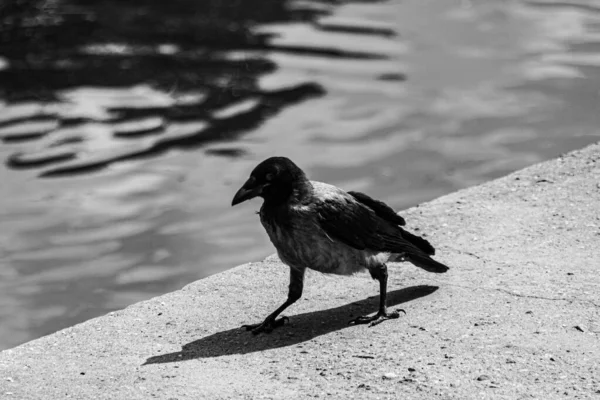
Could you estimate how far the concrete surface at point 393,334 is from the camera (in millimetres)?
5738

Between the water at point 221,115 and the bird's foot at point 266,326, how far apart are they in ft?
7.83

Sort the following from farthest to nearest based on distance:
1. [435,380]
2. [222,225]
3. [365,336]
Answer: [222,225] → [365,336] → [435,380]

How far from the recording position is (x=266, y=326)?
666 cm

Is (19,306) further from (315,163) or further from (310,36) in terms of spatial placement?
(310,36)

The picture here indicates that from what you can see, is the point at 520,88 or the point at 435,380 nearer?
the point at 435,380

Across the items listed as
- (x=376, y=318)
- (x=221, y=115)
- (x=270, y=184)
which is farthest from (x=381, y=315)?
(x=221, y=115)

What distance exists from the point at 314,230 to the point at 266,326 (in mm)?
715

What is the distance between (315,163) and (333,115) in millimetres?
1555

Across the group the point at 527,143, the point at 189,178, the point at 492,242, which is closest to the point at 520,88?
the point at 527,143

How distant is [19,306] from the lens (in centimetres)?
887

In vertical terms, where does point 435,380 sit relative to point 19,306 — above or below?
above

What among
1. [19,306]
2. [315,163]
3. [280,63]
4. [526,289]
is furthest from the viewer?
[280,63]

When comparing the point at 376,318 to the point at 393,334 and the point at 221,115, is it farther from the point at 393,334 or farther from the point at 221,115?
the point at 221,115

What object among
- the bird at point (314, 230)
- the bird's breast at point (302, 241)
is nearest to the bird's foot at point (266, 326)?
the bird at point (314, 230)
